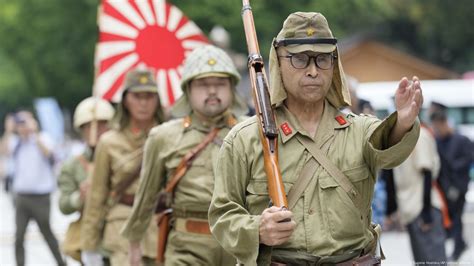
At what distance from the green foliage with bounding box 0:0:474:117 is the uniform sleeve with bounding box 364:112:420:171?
75.9 ft

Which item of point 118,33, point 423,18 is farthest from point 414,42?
point 118,33

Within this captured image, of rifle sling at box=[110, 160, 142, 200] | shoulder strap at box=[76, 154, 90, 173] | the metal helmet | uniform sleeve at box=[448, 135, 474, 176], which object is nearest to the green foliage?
uniform sleeve at box=[448, 135, 474, 176]

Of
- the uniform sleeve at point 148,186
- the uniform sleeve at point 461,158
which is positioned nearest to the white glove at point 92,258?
the uniform sleeve at point 148,186

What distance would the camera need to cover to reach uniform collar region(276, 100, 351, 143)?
4.50 m

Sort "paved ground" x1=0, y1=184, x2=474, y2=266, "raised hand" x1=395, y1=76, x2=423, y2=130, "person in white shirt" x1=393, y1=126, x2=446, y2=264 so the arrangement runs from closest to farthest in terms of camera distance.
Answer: "raised hand" x1=395, y1=76, x2=423, y2=130 → "person in white shirt" x1=393, y1=126, x2=446, y2=264 → "paved ground" x1=0, y1=184, x2=474, y2=266

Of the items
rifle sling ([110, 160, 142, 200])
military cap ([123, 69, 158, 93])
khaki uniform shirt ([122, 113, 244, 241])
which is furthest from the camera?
military cap ([123, 69, 158, 93])

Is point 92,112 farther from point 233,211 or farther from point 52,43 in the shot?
point 52,43

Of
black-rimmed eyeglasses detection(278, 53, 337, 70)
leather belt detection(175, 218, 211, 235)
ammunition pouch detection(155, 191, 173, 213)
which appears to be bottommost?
leather belt detection(175, 218, 211, 235)

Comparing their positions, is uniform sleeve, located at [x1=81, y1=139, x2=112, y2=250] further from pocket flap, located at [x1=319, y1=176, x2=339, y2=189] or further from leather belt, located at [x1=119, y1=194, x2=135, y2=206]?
pocket flap, located at [x1=319, y1=176, x2=339, y2=189]

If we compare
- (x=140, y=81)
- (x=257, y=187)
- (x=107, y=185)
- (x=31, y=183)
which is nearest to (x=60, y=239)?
(x=31, y=183)

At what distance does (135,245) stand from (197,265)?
0.73 m

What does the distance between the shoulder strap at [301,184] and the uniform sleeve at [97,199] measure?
3.87 metres

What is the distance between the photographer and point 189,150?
6684 millimetres

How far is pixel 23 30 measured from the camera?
119 ft
